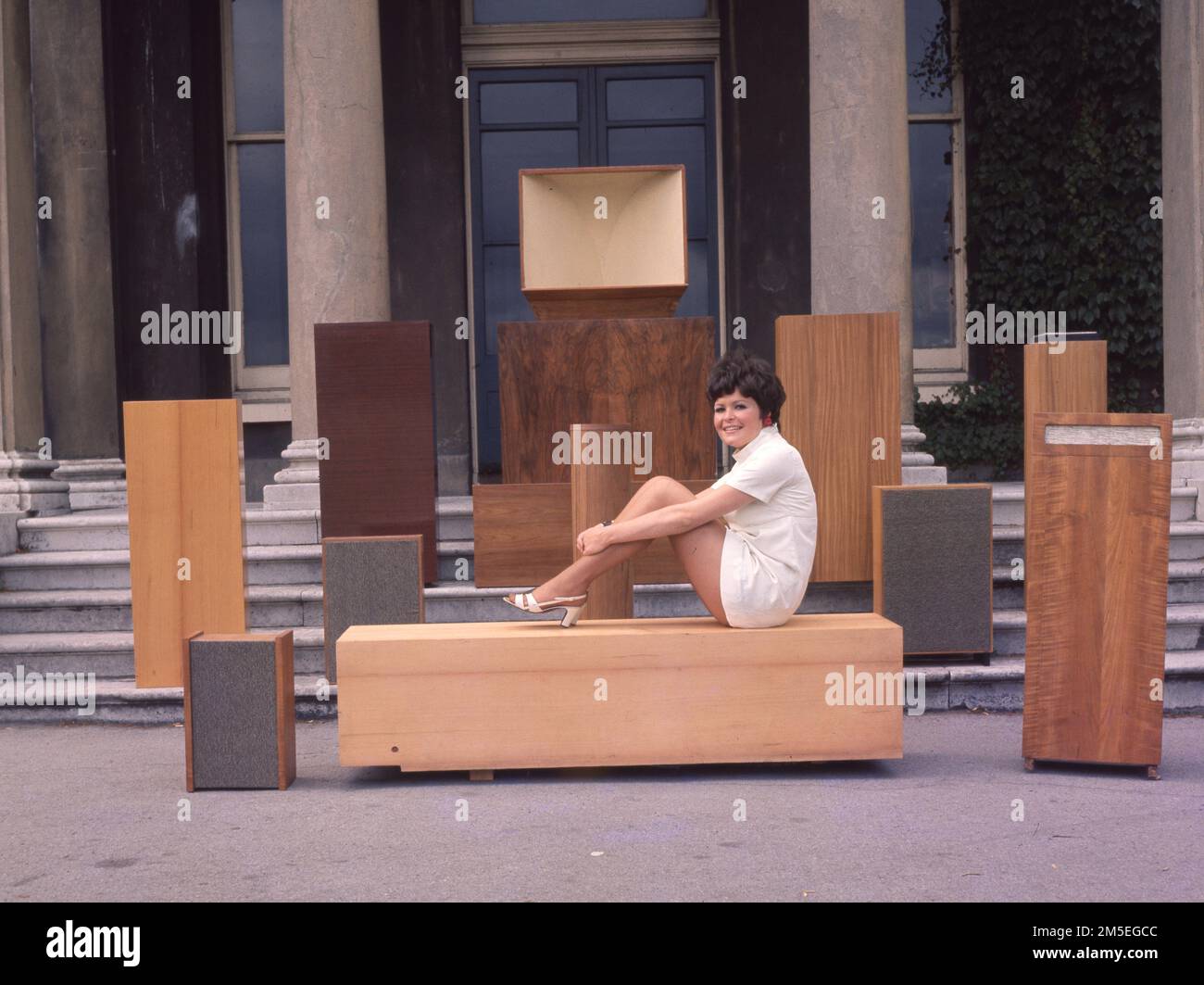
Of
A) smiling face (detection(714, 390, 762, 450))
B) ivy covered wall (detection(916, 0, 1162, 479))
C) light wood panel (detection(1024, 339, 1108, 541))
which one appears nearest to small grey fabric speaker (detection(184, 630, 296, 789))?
smiling face (detection(714, 390, 762, 450))

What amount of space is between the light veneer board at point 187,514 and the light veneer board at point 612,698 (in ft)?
4.46

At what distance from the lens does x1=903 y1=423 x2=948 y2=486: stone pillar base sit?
291 inches

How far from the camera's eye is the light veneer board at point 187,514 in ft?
19.3

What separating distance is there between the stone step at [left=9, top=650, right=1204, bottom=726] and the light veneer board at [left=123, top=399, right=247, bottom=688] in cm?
42

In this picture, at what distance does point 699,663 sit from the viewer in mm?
4758

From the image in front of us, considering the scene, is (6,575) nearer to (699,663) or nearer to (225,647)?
(225,647)

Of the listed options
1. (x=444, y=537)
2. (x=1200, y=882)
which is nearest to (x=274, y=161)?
(x=444, y=537)

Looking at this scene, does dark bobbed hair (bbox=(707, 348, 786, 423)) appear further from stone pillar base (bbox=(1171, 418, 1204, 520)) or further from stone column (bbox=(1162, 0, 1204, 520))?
stone column (bbox=(1162, 0, 1204, 520))

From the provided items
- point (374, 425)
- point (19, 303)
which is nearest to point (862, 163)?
point (374, 425)

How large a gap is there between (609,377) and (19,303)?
14.2ft

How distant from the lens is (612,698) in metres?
4.77

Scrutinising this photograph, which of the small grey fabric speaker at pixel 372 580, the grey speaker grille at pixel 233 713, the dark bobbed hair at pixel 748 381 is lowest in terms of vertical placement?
the grey speaker grille at pixel 233 713

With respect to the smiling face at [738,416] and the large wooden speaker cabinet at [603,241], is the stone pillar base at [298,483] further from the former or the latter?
the smiling face at [738,416]

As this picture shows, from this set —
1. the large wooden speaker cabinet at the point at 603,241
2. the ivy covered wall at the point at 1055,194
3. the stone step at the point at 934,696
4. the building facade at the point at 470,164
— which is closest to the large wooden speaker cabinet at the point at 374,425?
the large wooden speaker cabinet at the point at 603,241
